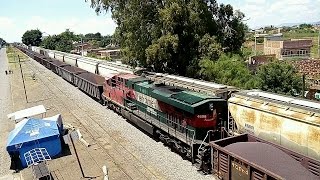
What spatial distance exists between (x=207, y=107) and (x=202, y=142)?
1721 millimetres

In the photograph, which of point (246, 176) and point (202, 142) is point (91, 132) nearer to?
point (202, 142)

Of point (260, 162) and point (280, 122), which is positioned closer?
point (260, 162)

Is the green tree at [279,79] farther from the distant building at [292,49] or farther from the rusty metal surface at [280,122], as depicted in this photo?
the distant building at [292,49]

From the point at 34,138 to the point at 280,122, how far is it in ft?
43.0

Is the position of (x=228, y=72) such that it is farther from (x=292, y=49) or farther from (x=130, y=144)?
(x=292, y=49)

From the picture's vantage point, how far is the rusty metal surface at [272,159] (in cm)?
970

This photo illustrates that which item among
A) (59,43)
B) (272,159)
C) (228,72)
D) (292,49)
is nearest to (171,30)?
(228,72)

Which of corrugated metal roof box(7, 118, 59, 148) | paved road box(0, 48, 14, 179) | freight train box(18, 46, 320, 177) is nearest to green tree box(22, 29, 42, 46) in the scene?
paved road box(0, 48, 14, 179)

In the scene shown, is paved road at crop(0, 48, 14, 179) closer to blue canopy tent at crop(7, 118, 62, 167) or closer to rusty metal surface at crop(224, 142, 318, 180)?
blue canopy tent at crop(7, 118, 62, 167)

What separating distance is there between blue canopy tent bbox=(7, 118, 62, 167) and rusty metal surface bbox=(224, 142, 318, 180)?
35.8 feet

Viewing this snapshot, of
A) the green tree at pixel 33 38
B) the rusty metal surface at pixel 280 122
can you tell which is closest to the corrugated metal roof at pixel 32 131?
the rusty metal surface at pixel 280 122

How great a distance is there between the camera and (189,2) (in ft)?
98.4

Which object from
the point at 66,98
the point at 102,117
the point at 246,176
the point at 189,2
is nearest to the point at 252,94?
the point at 246,176

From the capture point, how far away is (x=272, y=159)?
34.1 feet
